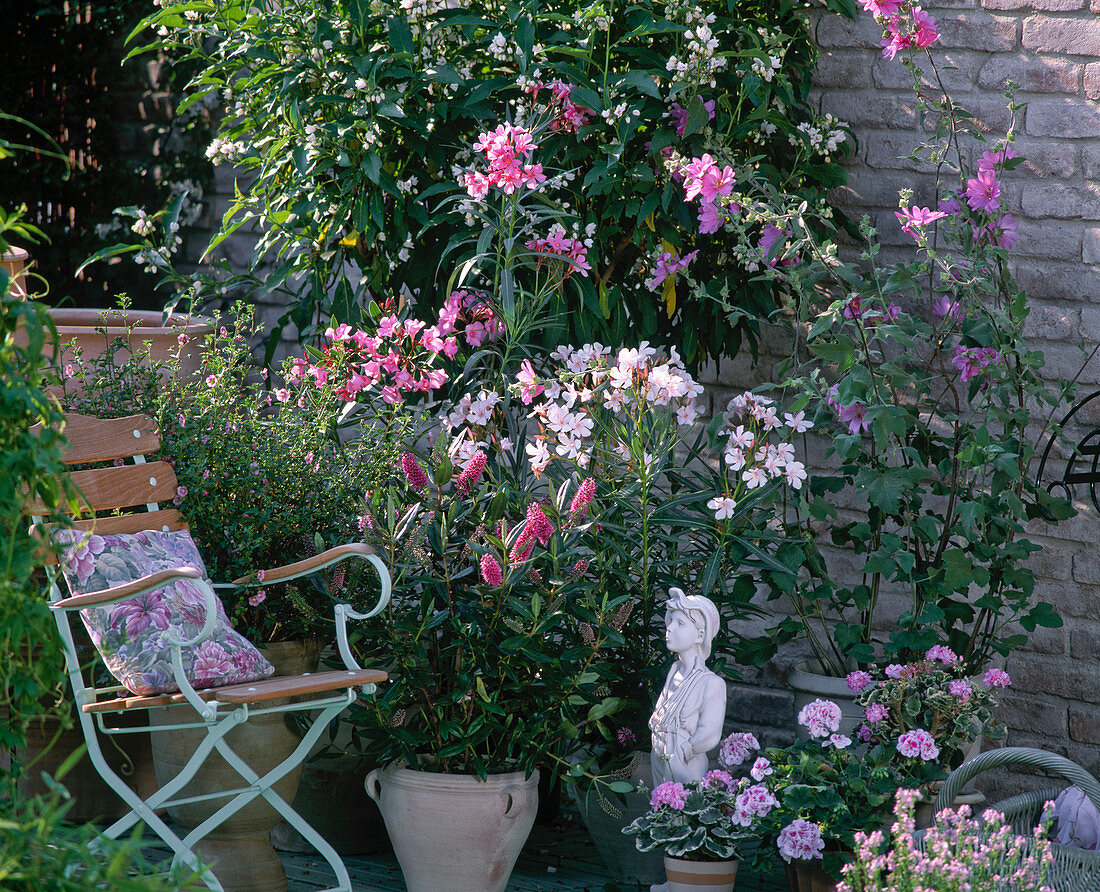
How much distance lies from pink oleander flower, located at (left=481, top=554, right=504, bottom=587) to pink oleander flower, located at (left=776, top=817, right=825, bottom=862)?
2.65ft

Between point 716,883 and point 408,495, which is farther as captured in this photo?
point 408,495

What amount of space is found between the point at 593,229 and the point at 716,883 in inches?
63.6

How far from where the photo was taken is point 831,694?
2988 millimetres

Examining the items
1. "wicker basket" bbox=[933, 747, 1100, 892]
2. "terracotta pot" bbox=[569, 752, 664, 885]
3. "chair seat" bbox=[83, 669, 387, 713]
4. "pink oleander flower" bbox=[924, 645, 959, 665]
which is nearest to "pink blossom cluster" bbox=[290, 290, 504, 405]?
"chair seat" bbox=[83, 669, 387, 713]

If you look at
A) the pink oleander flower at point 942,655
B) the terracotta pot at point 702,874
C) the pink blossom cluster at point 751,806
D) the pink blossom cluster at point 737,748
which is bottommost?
the terracotta pot at point 702,874

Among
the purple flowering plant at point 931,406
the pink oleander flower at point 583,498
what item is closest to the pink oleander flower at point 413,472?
the pink oleander flower at point 583,498

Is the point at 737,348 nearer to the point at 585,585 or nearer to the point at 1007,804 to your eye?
the point at 585,585

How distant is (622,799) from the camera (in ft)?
9.04

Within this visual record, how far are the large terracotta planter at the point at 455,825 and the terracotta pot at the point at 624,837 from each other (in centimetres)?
26

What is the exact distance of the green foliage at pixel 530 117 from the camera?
3031mm

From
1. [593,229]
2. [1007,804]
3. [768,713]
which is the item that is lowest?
[768,713]

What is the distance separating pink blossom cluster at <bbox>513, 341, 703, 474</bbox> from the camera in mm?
2764

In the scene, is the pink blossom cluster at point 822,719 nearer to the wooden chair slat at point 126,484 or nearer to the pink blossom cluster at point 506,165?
the pink blossom cluster at point 506,165

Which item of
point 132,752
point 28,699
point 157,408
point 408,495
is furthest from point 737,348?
point 28,699
